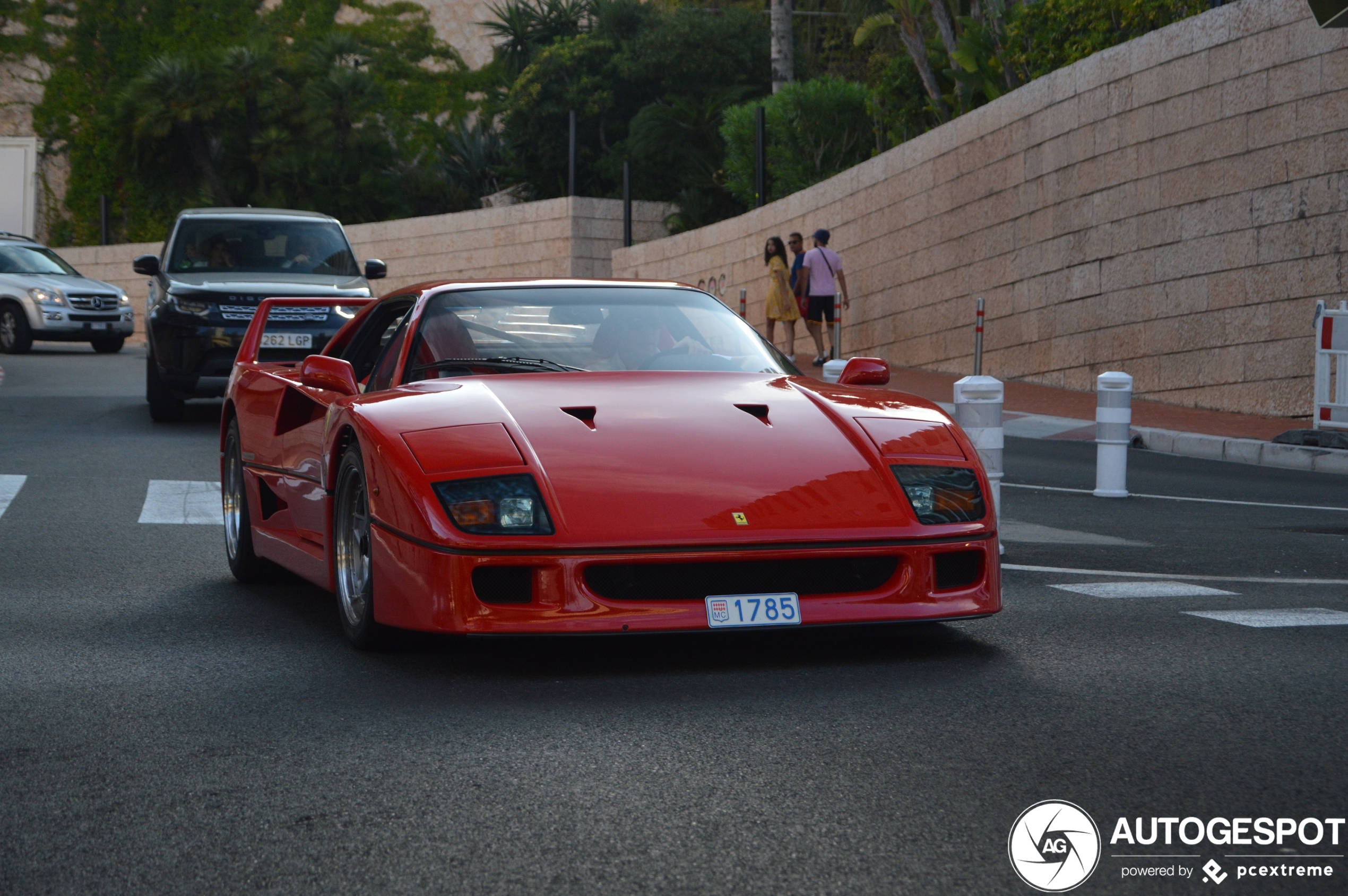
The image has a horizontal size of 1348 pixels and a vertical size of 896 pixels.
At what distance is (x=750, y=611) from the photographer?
488cm

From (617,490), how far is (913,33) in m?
22.3

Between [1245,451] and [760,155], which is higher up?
[760,155]

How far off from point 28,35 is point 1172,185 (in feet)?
149

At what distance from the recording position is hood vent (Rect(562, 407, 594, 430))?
17.5 feet

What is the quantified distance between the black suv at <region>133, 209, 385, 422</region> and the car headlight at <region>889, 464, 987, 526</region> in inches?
333

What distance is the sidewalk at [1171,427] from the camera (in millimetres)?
13539

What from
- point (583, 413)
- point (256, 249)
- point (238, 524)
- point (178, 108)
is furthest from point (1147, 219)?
point (178, 108)

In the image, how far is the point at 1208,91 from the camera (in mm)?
17328

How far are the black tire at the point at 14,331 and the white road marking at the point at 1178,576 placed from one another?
71.8ft

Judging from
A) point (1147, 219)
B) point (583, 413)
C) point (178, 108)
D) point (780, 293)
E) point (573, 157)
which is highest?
point (178, 108)

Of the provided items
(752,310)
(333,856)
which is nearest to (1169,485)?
(333,856)

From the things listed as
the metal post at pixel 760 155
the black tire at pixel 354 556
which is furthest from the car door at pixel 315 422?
the metal post at pixel 760 155

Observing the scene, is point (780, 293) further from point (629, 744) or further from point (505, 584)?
point (629, 744)

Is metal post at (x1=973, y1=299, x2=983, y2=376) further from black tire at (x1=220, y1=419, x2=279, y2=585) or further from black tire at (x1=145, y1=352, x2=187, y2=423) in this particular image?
black tire at (x1=220, y1=419, x2=279, y2=585)
